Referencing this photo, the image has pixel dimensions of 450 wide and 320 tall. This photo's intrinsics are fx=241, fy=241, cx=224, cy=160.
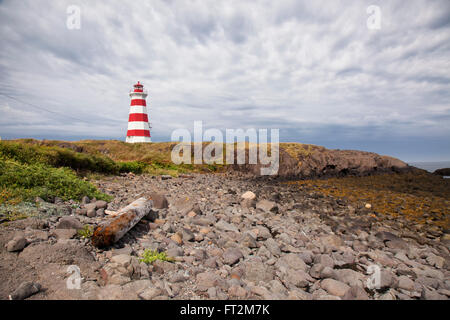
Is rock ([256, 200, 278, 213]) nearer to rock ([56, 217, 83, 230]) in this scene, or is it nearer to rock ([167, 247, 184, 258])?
rock ([167, 247, 184, 258])

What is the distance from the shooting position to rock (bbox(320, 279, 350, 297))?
465cm

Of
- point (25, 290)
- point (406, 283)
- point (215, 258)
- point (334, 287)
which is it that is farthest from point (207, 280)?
point (406, 283)

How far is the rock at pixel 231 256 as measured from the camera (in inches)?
218

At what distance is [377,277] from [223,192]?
27.6 feet

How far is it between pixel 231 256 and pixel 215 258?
0.39 metres

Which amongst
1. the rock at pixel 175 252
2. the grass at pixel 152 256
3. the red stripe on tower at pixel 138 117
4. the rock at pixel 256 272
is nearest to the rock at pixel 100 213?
the grass at pixel 152 256

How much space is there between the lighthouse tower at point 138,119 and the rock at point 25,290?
108 ft

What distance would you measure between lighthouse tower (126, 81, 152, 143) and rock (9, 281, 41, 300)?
32957 millimetres

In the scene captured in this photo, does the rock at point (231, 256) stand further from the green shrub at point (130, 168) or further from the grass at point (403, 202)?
the green shrub at point (130, 168)

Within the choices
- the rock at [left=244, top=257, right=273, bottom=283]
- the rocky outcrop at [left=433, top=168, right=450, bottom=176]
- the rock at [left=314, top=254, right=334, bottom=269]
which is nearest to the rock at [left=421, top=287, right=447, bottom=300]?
the rock at [left=314, top=254, right=334, bottom=269]

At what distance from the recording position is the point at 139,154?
27188mm

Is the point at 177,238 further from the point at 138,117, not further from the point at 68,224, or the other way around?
the point at 138,117
